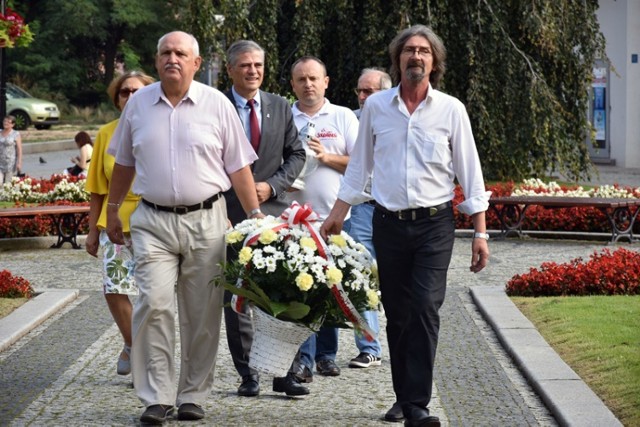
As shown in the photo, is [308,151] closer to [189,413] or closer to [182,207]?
[182,207]

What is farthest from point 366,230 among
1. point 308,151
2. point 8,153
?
point 8,153

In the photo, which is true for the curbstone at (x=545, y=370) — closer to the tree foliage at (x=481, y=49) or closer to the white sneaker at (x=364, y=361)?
the white sneaker at (x=364, y=361)

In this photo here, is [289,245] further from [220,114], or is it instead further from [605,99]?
[605,99]

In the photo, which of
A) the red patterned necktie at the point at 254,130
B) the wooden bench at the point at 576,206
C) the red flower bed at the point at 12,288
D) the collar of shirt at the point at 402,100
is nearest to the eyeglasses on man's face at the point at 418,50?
the collar of shirt at the point at 402,100

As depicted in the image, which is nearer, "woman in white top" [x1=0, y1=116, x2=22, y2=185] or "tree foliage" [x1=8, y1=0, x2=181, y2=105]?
"woman in white top" [x1=0, y1=116, x2=22, y2=185]

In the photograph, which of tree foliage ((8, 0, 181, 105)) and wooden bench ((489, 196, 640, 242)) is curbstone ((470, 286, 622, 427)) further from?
tree foliage ((8, 0, 181, 105))

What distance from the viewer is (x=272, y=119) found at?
7.55 meters

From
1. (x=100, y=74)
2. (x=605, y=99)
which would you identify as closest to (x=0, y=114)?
(x=605, y=99)

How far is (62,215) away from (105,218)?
357 inches

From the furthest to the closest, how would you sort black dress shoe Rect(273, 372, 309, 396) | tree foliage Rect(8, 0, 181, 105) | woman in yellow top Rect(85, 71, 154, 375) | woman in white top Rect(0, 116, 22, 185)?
tree foliage Rect(8, 0, 181, 105), woman in white top Rect(0, 116, 22, 185), woman in yellow top Rect(85, 71, 154, 375), black dress shoe Rect(273, 372, 309, 396)

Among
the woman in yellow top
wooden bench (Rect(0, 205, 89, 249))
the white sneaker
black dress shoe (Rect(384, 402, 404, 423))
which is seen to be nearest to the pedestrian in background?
the white sneaker

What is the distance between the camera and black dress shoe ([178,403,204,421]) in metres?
6.54

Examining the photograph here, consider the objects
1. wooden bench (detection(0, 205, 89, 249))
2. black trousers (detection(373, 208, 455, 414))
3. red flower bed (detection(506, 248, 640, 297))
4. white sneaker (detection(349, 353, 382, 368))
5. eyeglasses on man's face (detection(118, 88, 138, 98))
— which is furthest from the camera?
wooden bench (detection(0, 205, 89, 249))

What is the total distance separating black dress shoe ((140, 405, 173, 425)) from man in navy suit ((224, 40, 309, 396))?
89 cm
